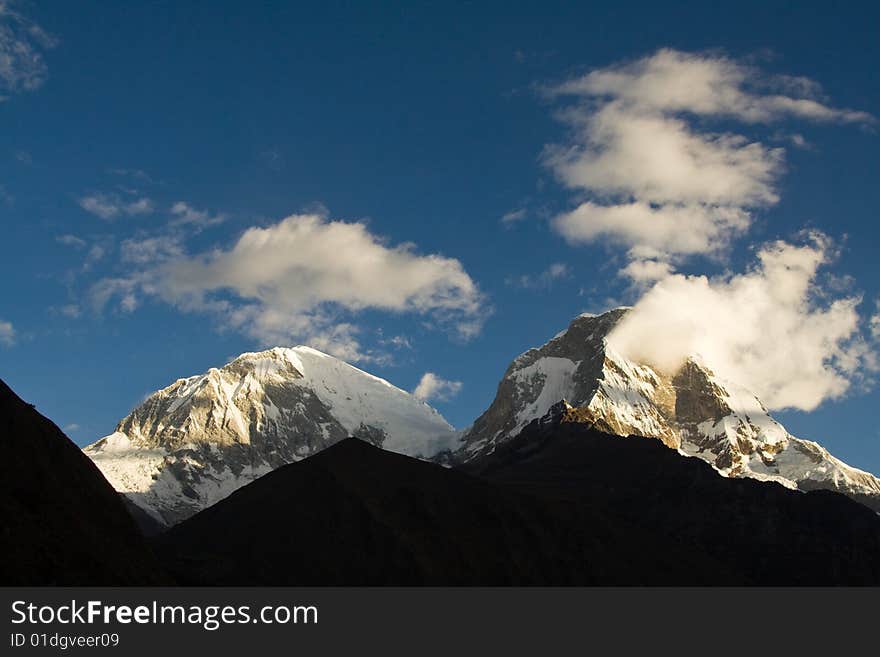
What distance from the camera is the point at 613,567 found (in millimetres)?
178375

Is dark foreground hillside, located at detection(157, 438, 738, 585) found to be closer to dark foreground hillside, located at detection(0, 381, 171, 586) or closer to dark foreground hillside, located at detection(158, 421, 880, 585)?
dark foreground hillside, located at detection(158, 421, 880, 585)

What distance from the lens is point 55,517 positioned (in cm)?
10181

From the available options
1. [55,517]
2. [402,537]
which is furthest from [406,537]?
[55,517]

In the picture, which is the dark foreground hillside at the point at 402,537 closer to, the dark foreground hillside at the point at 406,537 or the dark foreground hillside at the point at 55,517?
the dark foreground hillside at the point at 406,537

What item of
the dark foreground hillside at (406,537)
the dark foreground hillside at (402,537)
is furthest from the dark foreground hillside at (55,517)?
the dark foreground hillside at (402,537)

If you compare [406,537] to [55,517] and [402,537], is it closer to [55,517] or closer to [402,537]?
[402,537]

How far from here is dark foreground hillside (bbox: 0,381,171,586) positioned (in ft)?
298

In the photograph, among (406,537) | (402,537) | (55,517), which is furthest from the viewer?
(406,537)

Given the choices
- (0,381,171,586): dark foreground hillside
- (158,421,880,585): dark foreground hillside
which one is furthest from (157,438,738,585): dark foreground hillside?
(0,381,171,586): dark foreground hillside

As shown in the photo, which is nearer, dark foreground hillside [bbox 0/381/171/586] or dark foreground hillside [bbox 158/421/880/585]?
dark foreground hillside [bbox 0/381/171/586]
